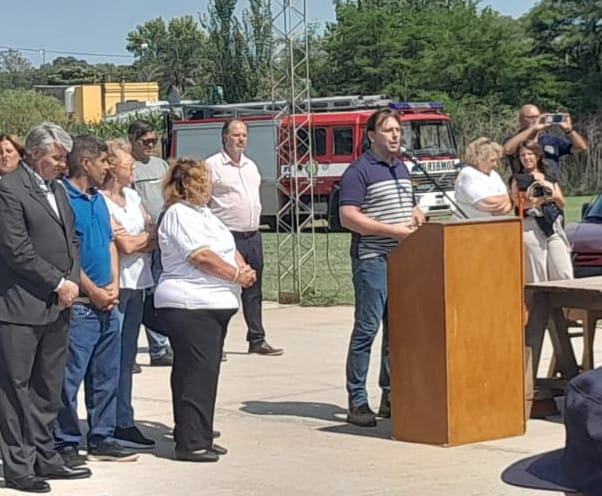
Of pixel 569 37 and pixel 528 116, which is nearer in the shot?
pixel 528 116

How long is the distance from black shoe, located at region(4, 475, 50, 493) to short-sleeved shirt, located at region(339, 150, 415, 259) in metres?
2.65

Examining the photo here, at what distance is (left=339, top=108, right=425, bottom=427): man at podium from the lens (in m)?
8.42

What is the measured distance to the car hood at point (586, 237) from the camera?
1334 cm

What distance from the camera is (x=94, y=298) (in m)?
7.52

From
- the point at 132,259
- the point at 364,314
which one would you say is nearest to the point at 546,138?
the point at 364,314

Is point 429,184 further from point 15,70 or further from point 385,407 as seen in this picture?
point 15,70

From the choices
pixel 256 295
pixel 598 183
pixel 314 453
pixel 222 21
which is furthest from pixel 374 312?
pixel 222 21

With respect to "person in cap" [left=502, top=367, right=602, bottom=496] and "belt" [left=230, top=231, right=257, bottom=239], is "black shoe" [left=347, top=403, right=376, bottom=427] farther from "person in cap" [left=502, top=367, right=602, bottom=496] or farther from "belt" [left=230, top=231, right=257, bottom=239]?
"person in cap" [left=502, top=367, right=602, bottom=496]

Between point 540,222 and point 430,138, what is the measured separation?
73.5 feet

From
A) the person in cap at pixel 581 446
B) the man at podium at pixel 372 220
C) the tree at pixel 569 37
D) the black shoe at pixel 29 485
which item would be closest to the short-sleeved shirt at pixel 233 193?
the man at podium at pixel 372 220

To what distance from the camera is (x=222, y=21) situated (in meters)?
49.2

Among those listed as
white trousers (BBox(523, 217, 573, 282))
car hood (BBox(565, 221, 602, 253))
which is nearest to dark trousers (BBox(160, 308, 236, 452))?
white trousers (BBox(523, 217, 573, 282))

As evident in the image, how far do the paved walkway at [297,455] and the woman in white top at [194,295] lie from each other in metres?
0.29

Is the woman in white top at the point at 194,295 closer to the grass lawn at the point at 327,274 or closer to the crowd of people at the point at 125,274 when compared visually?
the crowd of people at the point at 125,274
